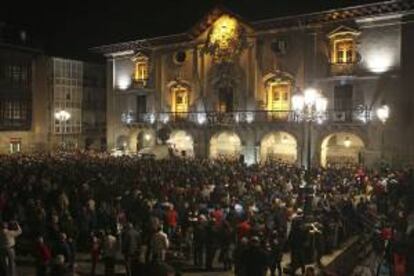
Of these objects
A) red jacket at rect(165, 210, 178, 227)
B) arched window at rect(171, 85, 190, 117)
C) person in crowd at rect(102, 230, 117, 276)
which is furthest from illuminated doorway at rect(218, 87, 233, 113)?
person in crowd at rect(102, 230, 117, 276)

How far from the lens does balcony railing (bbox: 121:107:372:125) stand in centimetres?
3459

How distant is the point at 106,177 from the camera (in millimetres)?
23859

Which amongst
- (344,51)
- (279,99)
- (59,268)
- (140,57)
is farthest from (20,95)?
(59,268)

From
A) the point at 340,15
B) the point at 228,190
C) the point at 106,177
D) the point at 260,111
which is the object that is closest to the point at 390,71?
the point at 340,15

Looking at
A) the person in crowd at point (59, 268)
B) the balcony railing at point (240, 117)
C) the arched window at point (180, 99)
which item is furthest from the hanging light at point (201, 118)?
the person in crowd at point (59, 268)

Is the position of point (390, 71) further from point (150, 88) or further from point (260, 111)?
point (150, 88)

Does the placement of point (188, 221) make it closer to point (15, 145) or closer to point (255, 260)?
point (255, 260)

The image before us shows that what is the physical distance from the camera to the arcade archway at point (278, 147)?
130ft

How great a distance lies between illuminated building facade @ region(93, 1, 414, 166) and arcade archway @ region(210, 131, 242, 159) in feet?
0.30

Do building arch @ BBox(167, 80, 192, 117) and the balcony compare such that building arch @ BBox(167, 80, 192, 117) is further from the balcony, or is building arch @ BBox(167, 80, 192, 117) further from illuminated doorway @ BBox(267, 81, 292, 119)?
the balcony

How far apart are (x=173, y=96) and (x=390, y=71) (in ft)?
63.4

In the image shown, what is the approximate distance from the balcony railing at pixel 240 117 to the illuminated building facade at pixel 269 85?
0.27 ft

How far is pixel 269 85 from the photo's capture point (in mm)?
39500

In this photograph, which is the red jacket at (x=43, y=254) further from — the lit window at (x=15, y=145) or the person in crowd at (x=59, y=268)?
the lit window at (x=15, y=145)
